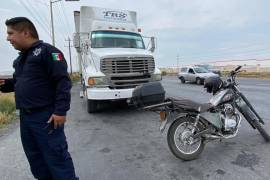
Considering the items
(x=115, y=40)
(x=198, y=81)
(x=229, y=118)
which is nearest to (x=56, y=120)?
(x=229, y=118)

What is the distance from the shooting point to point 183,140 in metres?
3.98

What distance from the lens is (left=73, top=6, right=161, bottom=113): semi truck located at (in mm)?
7238

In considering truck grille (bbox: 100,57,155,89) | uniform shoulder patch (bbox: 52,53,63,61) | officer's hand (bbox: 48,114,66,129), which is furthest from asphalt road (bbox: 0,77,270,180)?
uniform shoulder patch (bbox: 52,53,63,61)

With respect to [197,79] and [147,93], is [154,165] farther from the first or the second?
[197,79]

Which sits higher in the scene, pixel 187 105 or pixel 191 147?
pixel 187 105

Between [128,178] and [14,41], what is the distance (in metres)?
2.22

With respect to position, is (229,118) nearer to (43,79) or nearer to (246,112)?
(246,112)

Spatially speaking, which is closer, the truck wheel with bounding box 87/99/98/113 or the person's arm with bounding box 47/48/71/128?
the person's arm with bounding box 47/48/71/128

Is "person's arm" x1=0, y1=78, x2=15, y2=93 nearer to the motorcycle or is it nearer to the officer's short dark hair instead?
the officer's short dark hair

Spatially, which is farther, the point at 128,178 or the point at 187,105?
the point at 187,105

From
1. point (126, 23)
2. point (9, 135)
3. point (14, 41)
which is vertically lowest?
point (9, 135)

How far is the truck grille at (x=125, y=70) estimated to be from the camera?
728 centimetres

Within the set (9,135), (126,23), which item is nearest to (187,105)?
(9,135)

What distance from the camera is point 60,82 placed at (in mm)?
2590
